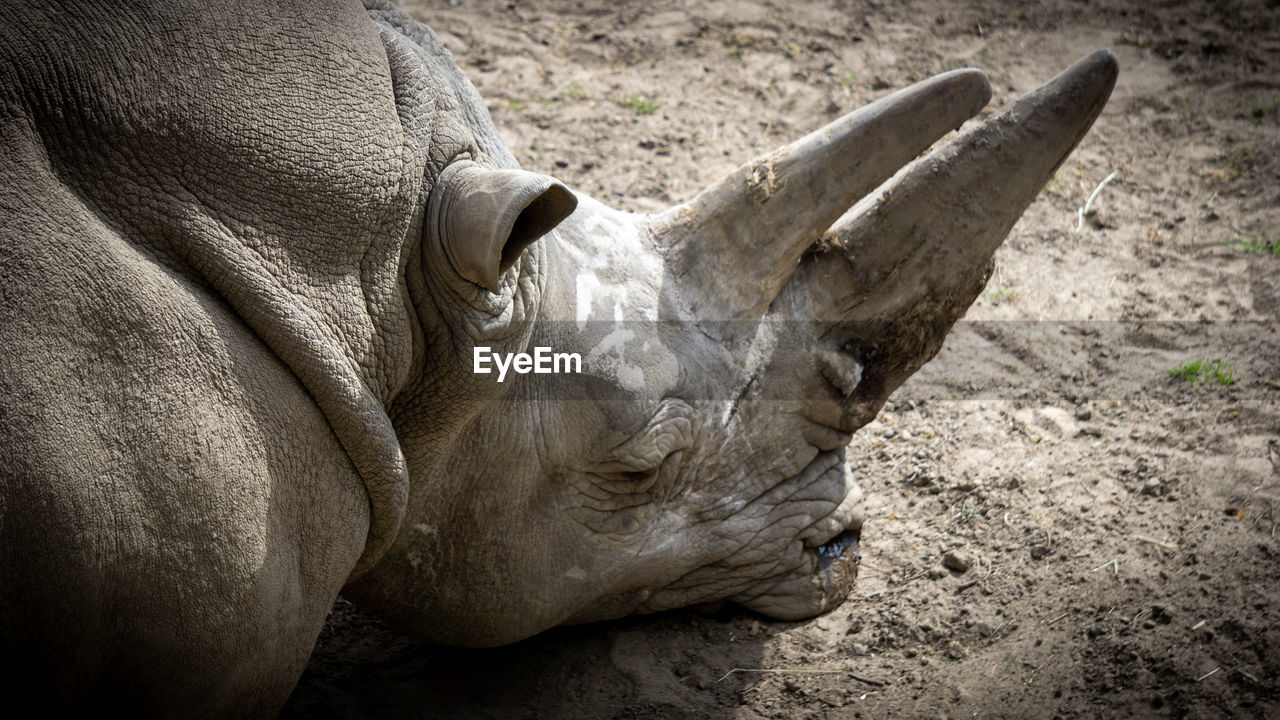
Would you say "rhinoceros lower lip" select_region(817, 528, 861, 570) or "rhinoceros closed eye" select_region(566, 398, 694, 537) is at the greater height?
"rhinoceros closed eye" select_region(566, 398, 694, 537)

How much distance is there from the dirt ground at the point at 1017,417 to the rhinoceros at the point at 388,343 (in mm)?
281

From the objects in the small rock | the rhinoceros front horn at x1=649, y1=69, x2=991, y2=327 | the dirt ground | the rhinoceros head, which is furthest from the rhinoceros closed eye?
the small rock

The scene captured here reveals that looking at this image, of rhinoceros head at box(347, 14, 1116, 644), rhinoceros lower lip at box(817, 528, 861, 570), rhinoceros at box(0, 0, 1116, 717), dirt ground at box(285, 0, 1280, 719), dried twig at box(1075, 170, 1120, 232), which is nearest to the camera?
rhinoceros at box(0, 0, 1116, 717)

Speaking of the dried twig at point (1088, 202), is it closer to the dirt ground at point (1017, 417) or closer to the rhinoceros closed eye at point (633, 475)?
the dirt ground at point (1017, 417)

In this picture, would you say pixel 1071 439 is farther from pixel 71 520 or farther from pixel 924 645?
pixel 71 520

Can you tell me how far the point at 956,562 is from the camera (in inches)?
132

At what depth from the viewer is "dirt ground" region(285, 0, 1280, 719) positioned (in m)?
3.00

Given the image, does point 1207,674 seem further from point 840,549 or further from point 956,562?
point 840,549

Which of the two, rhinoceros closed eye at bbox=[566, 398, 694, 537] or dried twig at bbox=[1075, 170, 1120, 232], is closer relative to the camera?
rhinoceros closed eye at bbox=[566, 398, 694, 537]

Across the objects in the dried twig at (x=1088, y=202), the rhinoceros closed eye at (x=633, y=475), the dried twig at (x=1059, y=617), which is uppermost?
the rhinoceros closed eye at (x=633, y=475)

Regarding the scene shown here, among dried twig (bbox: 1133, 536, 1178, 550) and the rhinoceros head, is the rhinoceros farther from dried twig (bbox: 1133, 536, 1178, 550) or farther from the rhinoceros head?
dried twig (bbox: 1133, 536, 1178, 550)

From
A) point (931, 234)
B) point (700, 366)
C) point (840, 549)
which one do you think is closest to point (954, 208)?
point (931, 234)

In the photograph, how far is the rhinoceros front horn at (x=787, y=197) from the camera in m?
2.69

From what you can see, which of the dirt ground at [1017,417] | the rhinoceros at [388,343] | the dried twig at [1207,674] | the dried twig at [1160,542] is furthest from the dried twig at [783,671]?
the dried twig at [1160,542]
